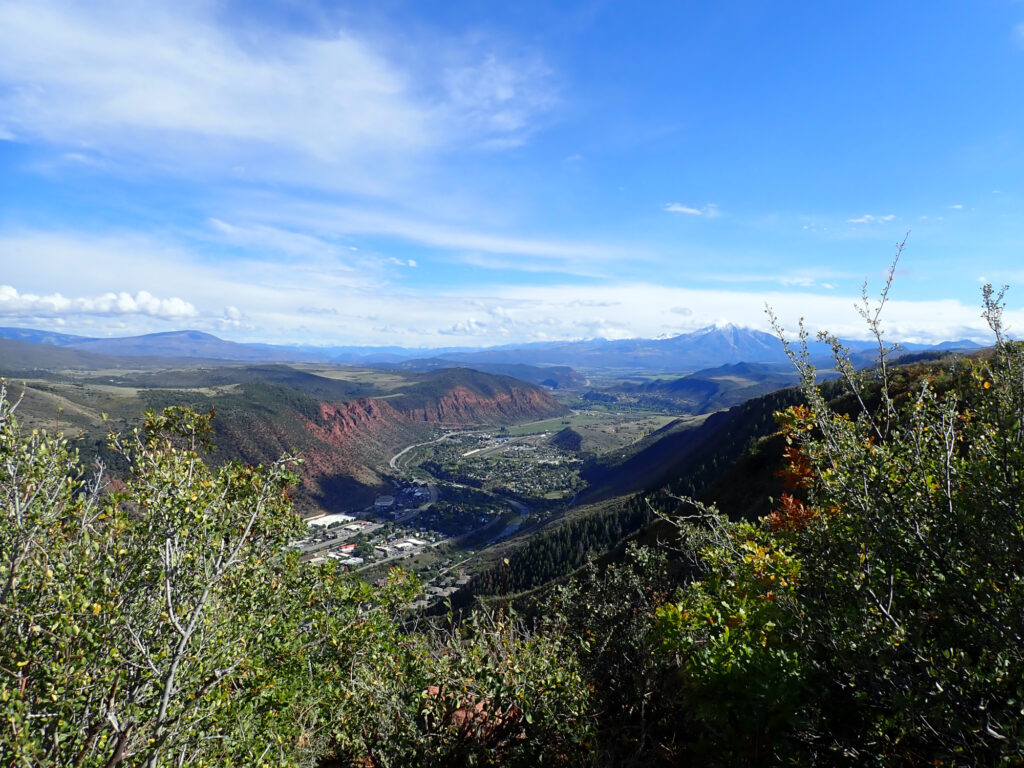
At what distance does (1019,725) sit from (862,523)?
6.67ft

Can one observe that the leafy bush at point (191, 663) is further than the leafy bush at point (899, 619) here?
Yes

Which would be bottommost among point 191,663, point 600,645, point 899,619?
point 600,645

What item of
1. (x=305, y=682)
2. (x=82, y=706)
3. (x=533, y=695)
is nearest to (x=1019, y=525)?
(x=533, y=695)

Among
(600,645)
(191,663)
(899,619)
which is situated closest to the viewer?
(899,619)

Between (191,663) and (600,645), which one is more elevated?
(191,663)

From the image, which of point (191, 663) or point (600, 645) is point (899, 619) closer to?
point (600, 645)

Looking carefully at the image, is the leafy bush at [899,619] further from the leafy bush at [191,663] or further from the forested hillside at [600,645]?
the leafy bush at [191,663]

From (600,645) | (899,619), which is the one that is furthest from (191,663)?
(899,619)

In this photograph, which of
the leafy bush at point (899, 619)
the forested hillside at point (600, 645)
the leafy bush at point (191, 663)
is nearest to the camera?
the leafy bush at point (899, 619)

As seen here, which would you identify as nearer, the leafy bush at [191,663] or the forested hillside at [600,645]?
the forested hillside at [600,645]

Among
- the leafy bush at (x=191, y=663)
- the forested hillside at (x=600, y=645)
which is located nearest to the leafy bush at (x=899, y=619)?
the forested hillside at (x=600, y=645)

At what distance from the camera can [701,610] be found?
27.6ft

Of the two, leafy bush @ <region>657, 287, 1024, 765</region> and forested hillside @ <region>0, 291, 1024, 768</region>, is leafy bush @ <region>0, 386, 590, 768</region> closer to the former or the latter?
forested hillside @ <region>0, 291, 1024, 768</region>

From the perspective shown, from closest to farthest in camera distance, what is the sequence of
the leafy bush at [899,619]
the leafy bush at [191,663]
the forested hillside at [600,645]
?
the leafy bush at [899,619] → the forested hillside at [600,645] → the leafy bush at [191,663]
